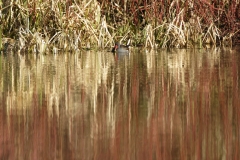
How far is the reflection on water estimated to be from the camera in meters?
4.84

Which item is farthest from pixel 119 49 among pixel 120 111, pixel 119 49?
pixel 120 111

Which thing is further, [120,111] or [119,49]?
[119,49]

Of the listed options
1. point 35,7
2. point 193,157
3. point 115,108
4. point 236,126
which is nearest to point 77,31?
point 35,7

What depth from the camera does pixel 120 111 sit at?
21.2ft

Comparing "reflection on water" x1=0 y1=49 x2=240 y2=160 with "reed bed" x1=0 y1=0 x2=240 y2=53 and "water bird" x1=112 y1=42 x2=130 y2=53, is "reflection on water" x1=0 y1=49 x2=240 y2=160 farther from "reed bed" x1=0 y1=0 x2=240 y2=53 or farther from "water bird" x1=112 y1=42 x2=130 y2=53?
"reed bed" x1=0 y1=0 x2=240 y2=53

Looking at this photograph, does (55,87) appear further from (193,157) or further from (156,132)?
(193,157)

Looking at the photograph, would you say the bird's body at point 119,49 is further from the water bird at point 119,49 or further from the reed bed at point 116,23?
the reed bed at point 116,23

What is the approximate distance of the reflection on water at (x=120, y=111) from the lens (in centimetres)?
484

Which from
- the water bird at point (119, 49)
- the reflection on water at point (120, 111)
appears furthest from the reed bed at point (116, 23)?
the reflection on water at point (120, 111)

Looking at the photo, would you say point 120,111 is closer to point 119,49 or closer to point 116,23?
point 119,49

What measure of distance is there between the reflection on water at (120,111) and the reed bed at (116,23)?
3.71 m

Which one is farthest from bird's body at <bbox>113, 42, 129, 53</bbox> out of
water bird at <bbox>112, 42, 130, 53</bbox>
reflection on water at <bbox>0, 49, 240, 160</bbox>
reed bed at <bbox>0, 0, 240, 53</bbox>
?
reflection on water at <bbox>0, 49, 240, 160</bbox>

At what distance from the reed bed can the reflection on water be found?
3.71 meters

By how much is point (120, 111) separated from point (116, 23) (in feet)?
35.4
